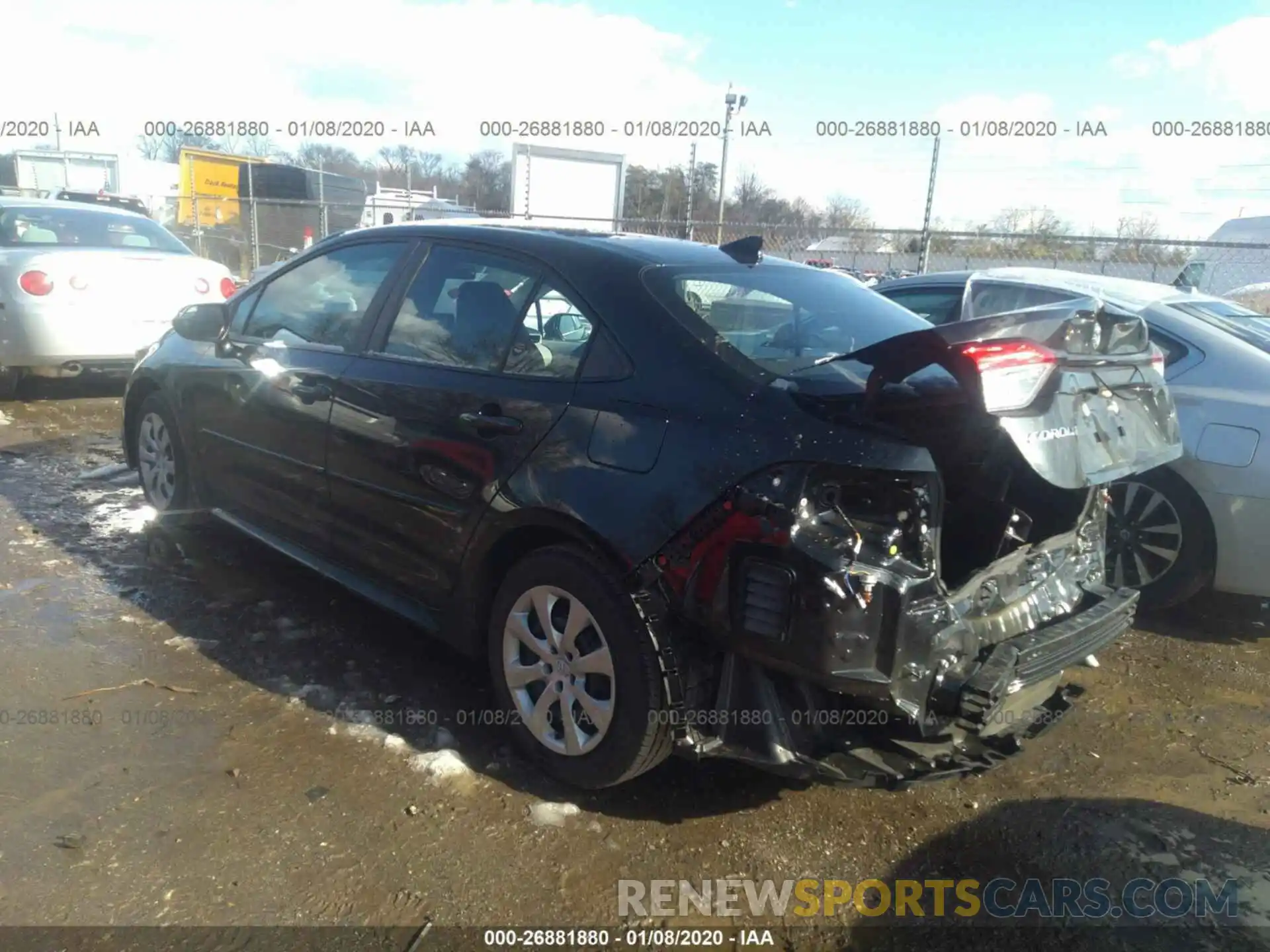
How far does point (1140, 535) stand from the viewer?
4.45 meters

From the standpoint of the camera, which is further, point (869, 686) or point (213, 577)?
point (213, 577)

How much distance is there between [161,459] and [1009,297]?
4531 mm

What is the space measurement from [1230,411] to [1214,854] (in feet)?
6.93

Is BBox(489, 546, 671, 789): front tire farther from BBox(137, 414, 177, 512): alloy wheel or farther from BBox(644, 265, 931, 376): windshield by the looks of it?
BBox(137, 414, 177, 512): alloy wheel

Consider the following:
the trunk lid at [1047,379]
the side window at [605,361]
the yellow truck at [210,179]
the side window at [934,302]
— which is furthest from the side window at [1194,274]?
the yellow truck at [210,179]

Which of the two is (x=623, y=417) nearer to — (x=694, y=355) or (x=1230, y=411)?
(x=694, y=355)

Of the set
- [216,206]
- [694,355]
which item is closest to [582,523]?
[694,355]

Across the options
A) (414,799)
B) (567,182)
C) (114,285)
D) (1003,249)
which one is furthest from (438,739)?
(567,182)

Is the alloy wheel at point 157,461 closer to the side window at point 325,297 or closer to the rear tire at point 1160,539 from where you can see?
the side window at point 325,297

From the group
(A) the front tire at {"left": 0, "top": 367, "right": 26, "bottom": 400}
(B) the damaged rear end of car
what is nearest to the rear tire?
(B) the damaged rear end of car

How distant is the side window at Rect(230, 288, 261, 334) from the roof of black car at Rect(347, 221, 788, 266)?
1.01 m

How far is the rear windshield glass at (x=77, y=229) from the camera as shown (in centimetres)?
773

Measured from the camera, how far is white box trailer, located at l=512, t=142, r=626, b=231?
1719 centimetres

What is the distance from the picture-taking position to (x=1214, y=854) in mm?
2834
